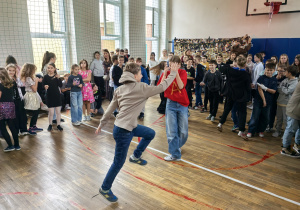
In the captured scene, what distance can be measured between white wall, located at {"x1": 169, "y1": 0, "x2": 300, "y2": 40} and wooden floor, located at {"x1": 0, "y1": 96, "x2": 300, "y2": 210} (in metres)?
5.25

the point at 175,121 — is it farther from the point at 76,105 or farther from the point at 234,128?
the point at 76,105

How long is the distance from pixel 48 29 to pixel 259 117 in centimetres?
644

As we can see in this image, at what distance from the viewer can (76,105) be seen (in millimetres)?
5285

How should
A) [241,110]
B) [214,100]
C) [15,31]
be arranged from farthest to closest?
[15,31], [214,100], [241,110]

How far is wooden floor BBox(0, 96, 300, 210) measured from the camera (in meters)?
2.71

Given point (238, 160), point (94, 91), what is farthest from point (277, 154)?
point (94, 91)

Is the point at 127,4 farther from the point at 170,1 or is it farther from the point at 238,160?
the point at 238,160

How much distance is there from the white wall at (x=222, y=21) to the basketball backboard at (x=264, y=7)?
148 millimetres

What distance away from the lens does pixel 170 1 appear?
11078mm

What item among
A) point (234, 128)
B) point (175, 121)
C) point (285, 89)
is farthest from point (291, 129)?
point (175, 121)

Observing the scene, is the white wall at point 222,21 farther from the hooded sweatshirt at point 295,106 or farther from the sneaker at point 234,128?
the hooded sweatshirt at point 295,106

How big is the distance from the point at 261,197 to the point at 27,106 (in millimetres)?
4466

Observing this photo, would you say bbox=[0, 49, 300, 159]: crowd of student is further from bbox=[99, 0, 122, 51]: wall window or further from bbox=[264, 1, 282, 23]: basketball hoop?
bbox=[99, 0, 122, 51]: wall window

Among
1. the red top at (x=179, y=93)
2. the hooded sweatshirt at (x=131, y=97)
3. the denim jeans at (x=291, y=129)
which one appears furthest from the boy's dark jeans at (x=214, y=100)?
the hooded sweatshirt at (x=131, y=97)
